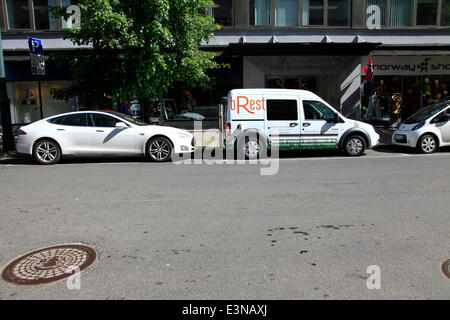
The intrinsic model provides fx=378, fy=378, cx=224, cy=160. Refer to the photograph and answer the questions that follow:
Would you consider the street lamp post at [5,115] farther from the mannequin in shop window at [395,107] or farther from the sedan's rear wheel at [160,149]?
the mannequin in shop window at [395,107]

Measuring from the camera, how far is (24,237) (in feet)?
15.0

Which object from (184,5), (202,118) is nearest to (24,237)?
(184,5)

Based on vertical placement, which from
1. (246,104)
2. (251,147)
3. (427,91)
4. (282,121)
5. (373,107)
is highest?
(427,91)

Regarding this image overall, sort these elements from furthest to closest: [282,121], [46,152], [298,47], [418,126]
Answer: [298,47]
[418,126]
[282,121]
[46,152]

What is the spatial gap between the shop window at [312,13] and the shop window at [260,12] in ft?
5.90

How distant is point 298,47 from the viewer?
17438 mm

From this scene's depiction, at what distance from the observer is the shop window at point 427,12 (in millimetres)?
18969

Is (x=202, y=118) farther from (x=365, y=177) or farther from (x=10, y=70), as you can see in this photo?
(x=365, y=177)

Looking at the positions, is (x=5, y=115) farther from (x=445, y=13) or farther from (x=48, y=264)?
(x=445, y=13)

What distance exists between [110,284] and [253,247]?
5.15 feet

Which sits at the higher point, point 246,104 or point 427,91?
point 427,91

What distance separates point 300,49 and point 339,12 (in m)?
3.26

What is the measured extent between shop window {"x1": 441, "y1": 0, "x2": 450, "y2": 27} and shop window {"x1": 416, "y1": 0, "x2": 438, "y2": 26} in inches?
13.9

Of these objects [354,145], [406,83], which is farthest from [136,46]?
[406,83]
